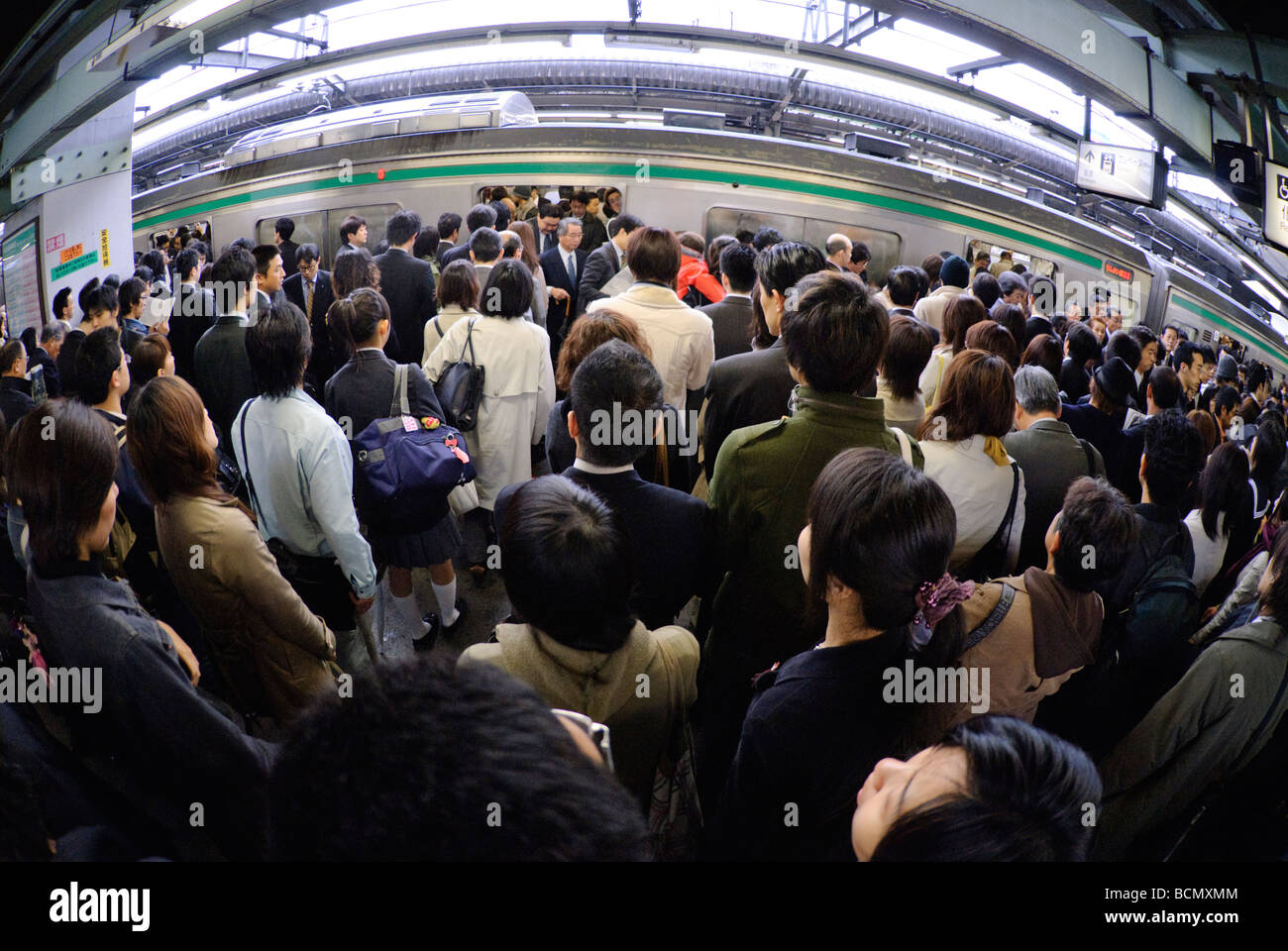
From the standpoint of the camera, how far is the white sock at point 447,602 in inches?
147

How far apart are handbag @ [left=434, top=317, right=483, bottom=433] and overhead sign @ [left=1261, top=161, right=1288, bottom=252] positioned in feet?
20.2

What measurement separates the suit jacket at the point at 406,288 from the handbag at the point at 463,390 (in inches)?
66.8

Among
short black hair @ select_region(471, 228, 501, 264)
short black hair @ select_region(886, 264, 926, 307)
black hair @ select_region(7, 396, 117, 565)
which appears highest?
short black hair @ select_region(471, 228, 501, 264)

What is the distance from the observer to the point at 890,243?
30.0ft

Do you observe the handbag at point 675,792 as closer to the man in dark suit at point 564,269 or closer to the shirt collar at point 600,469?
the shirt collar at point 600,469

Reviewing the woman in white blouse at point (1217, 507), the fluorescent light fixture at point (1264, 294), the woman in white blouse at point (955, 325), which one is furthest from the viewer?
the fluorescent light fixture at point (1264, 294)

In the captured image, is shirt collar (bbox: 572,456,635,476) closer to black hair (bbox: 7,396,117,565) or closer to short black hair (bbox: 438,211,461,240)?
black hair (bbox: 7,396,117,565)

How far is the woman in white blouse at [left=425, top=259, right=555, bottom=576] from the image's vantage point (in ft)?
12.6

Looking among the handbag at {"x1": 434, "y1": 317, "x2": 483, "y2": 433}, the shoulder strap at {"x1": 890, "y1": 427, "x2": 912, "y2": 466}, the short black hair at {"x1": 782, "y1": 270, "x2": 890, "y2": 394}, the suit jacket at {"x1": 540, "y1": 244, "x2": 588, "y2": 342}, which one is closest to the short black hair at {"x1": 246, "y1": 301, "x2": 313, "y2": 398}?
the handbag at {"x1": 434, "y1": 317, "x2": 483, "y2": 433}

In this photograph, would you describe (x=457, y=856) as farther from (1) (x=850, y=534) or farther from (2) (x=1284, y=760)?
(2) (x=1284, y=760)

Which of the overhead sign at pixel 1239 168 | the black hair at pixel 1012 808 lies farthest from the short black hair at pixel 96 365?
the overhead sign at pixel 1239 168

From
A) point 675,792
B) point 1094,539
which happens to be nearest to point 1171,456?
point 1094,539

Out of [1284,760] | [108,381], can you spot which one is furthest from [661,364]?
[1284,760]

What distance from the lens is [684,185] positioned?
352 inches
